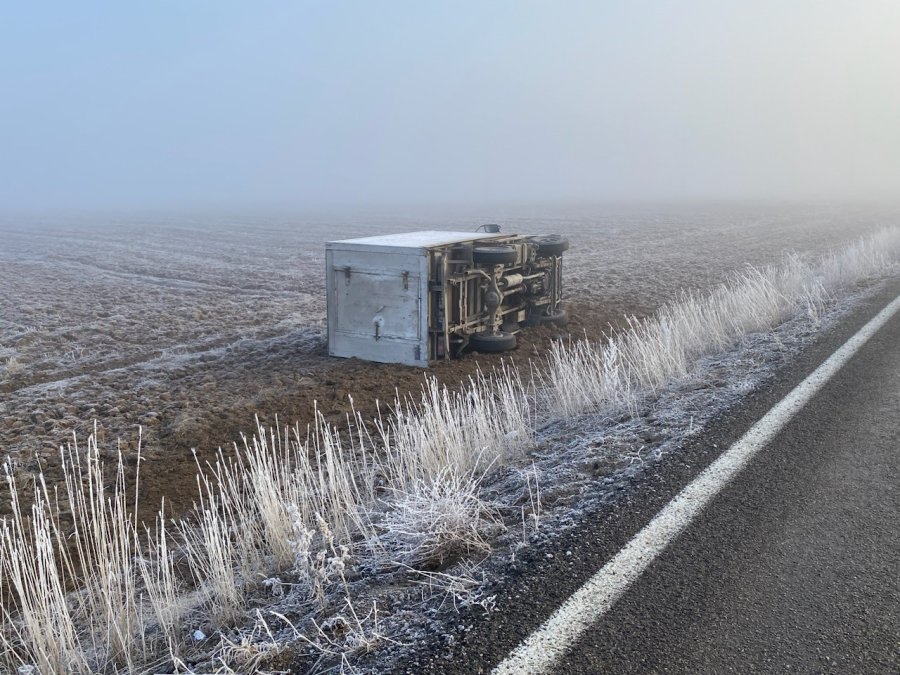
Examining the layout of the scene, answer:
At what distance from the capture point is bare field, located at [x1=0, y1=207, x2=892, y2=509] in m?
7.99

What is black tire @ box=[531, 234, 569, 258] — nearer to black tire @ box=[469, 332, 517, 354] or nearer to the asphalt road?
black tire @ box=[469, 332, 517, 354]

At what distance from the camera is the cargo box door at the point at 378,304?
9.73m

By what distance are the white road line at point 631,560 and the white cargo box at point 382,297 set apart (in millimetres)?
4779

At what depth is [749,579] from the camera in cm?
350

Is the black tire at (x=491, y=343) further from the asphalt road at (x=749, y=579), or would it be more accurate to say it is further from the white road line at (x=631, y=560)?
the asphalt road at (x=749, y=579)

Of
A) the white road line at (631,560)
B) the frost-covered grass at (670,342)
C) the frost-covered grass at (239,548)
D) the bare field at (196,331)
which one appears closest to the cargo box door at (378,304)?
the bare field at (196,331)

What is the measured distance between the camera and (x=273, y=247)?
100 ft

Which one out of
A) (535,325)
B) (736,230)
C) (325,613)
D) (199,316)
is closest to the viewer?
(325,613)

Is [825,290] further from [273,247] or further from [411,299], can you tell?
[273,247]

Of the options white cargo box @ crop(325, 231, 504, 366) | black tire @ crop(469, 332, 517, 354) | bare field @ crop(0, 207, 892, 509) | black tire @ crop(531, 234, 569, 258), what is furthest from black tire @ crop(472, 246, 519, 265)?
black tire @ crop(531, 234, 569, 258)

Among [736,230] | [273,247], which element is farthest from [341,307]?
[736,230]

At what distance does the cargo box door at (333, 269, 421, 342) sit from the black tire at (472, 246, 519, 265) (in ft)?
2.99

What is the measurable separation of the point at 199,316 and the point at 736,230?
2856cm

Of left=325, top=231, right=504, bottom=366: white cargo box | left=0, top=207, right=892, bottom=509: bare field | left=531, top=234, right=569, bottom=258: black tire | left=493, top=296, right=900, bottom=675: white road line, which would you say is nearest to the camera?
left=493, top=296, right=900, bottom=675: white road line
